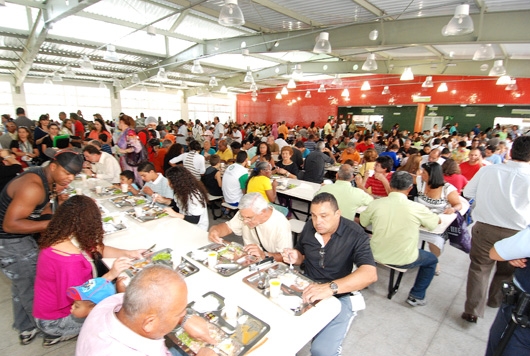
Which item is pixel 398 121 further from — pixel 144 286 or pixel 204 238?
pixel 144 286

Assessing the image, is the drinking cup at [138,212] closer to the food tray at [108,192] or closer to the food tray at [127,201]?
the food tray at [127,201]

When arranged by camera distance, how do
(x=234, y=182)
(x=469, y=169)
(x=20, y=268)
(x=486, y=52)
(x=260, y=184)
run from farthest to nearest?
(x=469, y=169)
(x=486, y=52)
(x=234, y=182)
(x=260, y=184)
(x=20, y=268)

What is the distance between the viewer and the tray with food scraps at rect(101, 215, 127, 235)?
105 inches

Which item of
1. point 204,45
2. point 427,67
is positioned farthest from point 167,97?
point 427,67

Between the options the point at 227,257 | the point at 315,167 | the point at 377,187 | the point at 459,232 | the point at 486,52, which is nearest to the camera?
the point at 227,257

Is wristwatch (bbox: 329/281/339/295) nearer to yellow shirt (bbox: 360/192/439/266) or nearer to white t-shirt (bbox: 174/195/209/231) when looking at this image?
yellow shirt (bbox: 360/192/439/266)

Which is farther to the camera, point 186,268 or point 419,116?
point 419,116

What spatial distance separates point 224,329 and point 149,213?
205 centimetres

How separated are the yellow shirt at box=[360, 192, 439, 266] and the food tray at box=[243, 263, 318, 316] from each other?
121cm

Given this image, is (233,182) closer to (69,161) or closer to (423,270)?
(69,161)

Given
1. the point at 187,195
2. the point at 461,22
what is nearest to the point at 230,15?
the point at 187,195

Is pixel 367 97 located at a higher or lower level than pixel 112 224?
higher

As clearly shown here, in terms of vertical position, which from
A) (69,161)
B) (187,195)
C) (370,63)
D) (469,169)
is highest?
(370,63)

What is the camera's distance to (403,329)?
262 centimetres
